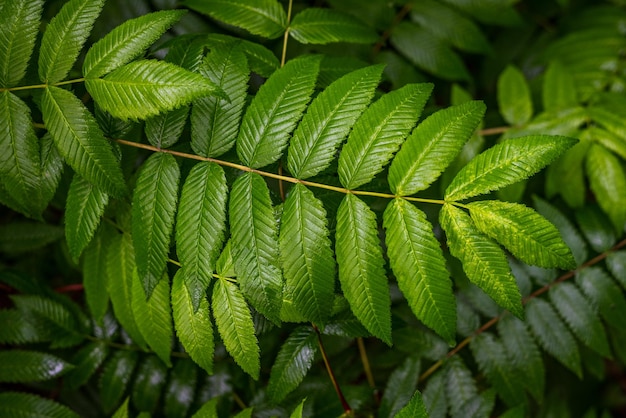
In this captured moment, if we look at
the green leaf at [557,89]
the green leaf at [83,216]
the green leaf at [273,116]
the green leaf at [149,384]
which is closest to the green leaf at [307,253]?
the green leaf at [273,116]

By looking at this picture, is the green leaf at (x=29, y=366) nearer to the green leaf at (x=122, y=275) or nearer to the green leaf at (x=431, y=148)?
the green leaf at (x=122, y=275)

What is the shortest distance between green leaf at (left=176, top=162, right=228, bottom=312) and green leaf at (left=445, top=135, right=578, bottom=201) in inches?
22.8

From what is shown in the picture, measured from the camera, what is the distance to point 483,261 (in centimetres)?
116

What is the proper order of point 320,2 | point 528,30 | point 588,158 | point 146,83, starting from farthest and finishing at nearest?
point 528,30, point 320,2, point 588,158, point 146,83

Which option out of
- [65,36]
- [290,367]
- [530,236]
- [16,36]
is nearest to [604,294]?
[530,236]

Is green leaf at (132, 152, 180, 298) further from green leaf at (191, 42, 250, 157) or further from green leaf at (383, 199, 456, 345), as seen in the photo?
green leaf at (383, 199, 456, 345)

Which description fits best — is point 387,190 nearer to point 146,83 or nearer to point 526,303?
point 146,83

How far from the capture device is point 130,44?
1235 millimetres

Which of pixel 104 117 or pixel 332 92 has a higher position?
pixel 332 92

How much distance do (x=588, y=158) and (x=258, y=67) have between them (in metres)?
1.33

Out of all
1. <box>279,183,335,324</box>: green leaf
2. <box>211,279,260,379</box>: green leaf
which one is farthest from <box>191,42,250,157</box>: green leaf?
<box>211,279,260,379</box>: green leaf

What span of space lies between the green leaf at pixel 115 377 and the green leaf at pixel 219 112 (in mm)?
1046

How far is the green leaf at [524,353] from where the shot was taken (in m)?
1.87

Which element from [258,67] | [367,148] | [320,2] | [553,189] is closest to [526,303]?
[553,189]
